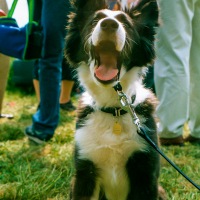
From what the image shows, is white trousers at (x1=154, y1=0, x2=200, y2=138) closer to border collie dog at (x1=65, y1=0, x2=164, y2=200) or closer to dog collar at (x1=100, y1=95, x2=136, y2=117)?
border collie dog at (x1=65, y1=0, x2=164, y2=200)

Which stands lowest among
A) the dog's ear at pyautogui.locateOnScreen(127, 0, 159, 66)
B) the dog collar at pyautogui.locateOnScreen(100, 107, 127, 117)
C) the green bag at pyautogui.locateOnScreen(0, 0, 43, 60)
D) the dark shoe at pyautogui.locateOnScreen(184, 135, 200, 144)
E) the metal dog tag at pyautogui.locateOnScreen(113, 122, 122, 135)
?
the dark shoe at pyautogui.locateOnScreen(184, 135, 200, 144)

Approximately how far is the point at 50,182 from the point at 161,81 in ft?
5.31

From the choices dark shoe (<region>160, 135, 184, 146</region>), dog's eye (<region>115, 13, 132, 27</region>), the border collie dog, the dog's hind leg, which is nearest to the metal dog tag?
the border collie dog

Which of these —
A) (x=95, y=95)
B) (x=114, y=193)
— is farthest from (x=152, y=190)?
(x=95, y=95)

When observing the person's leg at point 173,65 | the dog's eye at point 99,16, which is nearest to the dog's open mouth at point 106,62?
the dog's eye at point 99,16

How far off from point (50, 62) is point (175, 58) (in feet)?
3.85

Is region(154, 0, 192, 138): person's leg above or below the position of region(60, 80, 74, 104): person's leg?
above

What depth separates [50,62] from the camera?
3.62 m

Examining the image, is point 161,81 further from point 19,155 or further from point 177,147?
point 19,155

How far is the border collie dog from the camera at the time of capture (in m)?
2.25

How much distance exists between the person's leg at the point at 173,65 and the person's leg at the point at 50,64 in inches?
36.3

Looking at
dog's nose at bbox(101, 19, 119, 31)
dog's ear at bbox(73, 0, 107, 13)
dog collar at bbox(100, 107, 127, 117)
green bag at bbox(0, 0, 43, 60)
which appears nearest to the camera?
dog's nose at bbox(101, 19, 119, 31)

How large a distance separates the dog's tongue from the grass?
0.94 meters

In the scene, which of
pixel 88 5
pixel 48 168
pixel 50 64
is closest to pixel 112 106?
pixel 88 5
